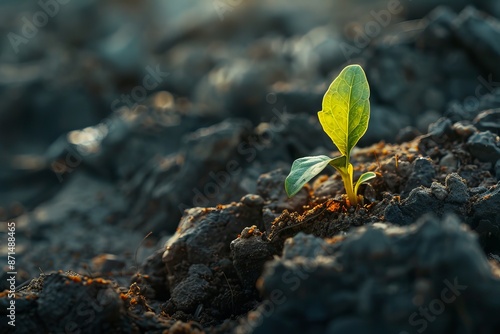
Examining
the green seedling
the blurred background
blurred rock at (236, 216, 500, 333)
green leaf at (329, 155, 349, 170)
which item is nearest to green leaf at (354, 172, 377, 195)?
the green seedling

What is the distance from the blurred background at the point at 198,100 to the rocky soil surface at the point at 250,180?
0.08 ft

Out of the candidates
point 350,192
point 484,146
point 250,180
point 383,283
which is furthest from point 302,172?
point 250,180

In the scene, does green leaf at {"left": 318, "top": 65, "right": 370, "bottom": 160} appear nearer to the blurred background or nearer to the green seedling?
the green seedling

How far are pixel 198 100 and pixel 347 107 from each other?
5091 millimetres

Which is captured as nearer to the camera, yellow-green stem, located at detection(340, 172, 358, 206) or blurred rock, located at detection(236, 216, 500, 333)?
blurred rock, located at detection(236, 216, 500, 333)

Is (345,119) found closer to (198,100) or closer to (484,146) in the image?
(484,146)

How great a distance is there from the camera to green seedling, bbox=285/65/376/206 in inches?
121

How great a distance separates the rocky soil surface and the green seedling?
0.21 meters

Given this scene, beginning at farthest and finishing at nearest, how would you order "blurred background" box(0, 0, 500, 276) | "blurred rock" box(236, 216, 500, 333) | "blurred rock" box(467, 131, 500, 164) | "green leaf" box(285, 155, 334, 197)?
"blurred background" box(0, 0, 500, 276)
"blurred rock" box(467, 131, 500, 164)
"green leaf" box(285, 155, 334, 197)
"blurred rock" box(236, 216, 500, 333)

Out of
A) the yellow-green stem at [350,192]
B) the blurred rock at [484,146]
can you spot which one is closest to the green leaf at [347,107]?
the yellow-green stem at [350,192]

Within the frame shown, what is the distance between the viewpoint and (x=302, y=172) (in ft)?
9.96

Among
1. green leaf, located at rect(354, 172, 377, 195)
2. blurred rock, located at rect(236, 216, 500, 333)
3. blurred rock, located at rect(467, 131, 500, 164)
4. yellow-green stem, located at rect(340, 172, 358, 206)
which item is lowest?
blurred rock, located at rect(467, 131, 500, 164)

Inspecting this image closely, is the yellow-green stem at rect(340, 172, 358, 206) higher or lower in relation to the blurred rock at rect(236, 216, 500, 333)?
lower

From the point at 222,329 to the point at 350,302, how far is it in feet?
2.68
